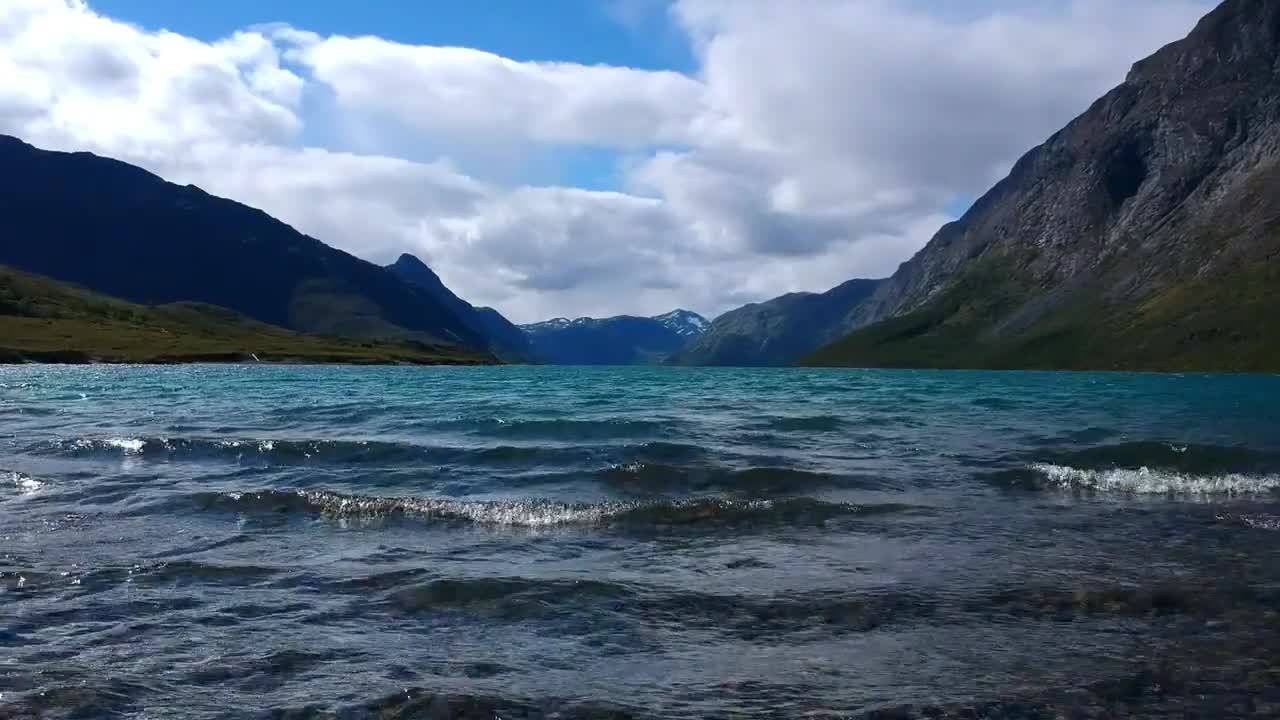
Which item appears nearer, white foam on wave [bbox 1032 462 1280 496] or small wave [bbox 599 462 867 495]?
white foam on wave [bbox 1032 462 1280 496]

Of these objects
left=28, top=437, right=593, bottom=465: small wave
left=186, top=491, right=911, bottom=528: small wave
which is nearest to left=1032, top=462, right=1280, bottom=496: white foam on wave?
left=186, top=491, right=911, bottom=528: small wave

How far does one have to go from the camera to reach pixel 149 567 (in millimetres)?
17375

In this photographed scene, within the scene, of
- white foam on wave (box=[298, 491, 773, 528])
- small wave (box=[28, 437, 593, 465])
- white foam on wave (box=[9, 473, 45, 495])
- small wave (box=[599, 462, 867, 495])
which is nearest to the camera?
white foam on wave (box=[298, 491, 773, 528])

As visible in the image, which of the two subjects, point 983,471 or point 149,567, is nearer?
point 149,567

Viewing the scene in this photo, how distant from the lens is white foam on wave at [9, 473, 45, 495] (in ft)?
86.7

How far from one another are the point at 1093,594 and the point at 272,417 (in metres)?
48.6

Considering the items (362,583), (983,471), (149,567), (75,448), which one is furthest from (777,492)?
(75,448)

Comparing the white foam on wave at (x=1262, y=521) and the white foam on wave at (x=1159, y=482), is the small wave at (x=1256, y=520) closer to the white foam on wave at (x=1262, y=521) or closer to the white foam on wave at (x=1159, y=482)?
the white foam on wave at (x=1262, y=521)

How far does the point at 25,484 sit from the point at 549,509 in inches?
711

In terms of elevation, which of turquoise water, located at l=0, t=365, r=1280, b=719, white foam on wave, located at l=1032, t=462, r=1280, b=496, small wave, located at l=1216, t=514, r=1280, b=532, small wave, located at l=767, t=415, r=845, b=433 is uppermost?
small wave, located at l=767, t=415, r=845, b=433

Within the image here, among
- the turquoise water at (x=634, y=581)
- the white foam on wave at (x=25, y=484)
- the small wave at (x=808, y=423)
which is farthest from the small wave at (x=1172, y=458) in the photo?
the white foam on wave at (x=25, y=484)

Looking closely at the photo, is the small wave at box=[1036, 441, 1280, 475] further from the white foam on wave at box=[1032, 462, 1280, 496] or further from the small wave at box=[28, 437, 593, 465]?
the small wave at box=[28, 437, 593, 465]

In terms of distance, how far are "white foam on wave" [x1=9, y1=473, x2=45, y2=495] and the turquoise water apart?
0.60 ft

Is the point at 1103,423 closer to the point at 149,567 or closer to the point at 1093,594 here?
the point at 1093,594
